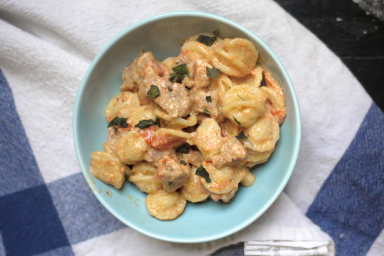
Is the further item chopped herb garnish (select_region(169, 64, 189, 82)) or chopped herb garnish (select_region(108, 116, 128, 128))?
chopped herb garnish (select_region(108, 116, 128, 128))

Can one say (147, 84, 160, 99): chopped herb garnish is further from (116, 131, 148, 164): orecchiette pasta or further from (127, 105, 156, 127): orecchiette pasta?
(116, 131, 148, 164): orecchiette pasta

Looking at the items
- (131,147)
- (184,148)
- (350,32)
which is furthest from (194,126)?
(350,32)

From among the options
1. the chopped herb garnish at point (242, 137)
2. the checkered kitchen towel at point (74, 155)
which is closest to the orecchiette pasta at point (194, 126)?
the chopped herb garnish at point (242, 137)

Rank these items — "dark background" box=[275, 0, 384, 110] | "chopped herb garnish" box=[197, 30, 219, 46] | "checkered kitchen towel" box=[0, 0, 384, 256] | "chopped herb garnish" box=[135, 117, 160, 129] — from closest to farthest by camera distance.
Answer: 1. "chopped herb garnish" box=[135, 117, 160, 129]
2. "chopped herb garnish" box=[197, 30, 219, 46]
3. "checkered kitchen towel" box=[0, 0, 384, 256]
4. "dark background" box=[275, 0, 384, 110]

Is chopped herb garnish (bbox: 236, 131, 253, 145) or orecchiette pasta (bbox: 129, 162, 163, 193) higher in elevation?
chopped herb garnish (bbox: 236, 131, 253, 145)

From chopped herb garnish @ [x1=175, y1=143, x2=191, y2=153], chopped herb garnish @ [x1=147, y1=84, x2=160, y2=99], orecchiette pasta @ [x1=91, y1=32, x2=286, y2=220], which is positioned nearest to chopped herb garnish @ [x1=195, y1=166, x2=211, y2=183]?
orecchiette pasta @ [x1=91, y1=32, x2=286, y2=220]

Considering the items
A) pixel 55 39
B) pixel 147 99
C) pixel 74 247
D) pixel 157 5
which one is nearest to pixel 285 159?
pixel 147 99
